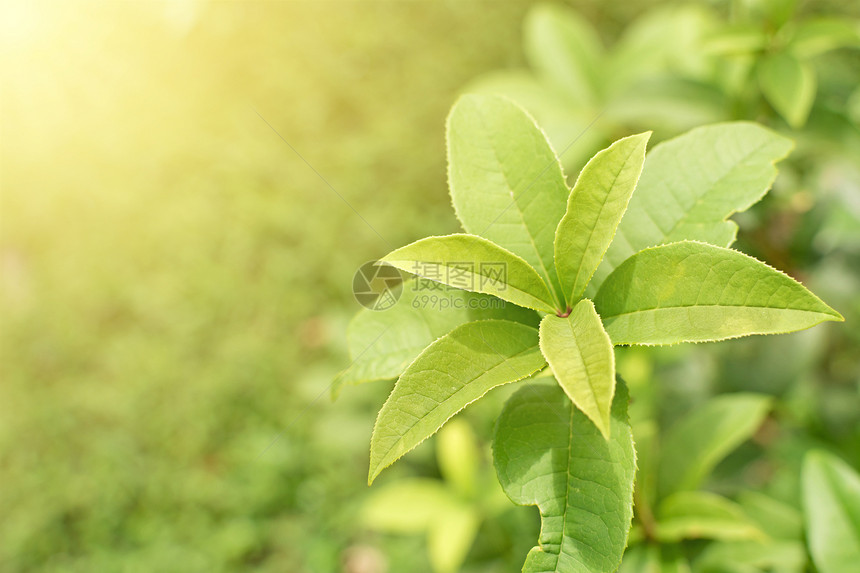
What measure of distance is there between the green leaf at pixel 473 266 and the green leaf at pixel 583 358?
54 millimetres

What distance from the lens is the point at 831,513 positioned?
3.86 ft

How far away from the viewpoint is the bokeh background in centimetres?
308

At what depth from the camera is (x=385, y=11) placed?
388 cm

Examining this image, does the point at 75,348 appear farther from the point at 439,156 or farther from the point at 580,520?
the point at 580,520

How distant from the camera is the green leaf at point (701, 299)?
0.66 metres

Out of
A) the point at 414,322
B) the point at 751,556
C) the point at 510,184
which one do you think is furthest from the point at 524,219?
the point at 751,556

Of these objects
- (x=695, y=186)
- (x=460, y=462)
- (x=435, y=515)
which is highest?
(x=695, y=186)

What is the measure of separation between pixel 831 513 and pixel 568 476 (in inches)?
32.8

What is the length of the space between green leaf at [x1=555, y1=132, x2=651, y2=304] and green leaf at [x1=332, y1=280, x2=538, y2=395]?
114 mm

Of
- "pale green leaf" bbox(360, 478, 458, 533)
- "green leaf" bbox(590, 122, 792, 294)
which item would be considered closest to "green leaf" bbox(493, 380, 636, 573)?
"green leaf" bbox(590, 122, 792, 294)

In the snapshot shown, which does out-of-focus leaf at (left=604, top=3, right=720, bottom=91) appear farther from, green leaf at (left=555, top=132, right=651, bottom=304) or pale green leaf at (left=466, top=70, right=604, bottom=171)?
green leaf at (left=555, top=132, right=651, bottom=304)

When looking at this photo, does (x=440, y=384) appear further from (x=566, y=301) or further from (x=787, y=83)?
(x=787, y=83)

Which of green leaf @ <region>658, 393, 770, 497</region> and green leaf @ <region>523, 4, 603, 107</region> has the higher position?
green leaf @ <region>523, 4, 603, 107</region>

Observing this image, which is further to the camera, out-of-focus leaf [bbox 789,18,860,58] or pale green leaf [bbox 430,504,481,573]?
pale green leaf [bbox 430,504,481,573]
